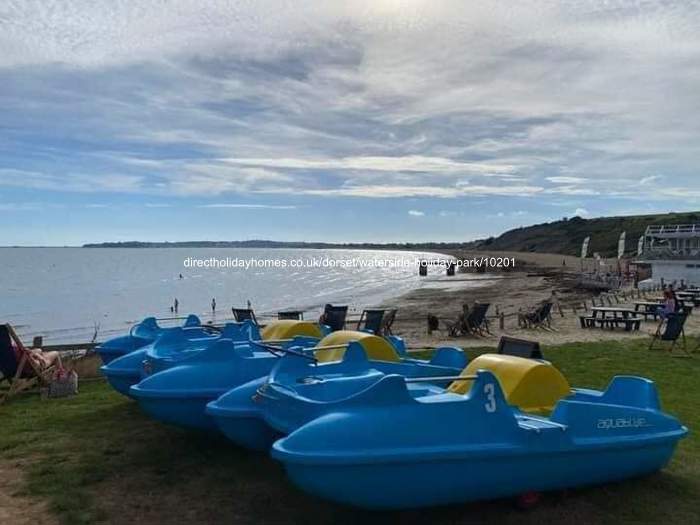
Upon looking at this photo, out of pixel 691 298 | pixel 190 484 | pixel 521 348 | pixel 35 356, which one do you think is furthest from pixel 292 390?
pixel 691 298

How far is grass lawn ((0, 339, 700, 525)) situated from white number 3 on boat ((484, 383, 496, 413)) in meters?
Result: 0.95

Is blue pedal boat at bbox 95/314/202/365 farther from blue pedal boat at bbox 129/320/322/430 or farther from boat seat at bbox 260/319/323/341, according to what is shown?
blue pedal boat at bbox 129/320/322/430

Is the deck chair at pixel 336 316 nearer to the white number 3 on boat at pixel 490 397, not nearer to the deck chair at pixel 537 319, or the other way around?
the deck chair at pixel 537 319

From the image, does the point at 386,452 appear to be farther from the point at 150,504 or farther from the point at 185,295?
the point at 185,295

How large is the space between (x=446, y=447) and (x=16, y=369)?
26.1 feet

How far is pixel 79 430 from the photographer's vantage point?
783 cm

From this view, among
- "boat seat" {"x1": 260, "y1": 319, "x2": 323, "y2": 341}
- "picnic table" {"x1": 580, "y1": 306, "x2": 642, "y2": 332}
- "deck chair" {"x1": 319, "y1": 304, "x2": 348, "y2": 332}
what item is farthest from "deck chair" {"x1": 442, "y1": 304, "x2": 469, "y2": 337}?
"boat seat" {"x1": 260, "y1": 319, "x2": 323, "y2": 341}

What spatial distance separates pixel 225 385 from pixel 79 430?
2471mm

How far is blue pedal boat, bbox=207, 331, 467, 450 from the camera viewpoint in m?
5.12

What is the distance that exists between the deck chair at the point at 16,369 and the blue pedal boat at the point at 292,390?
17.5 feet

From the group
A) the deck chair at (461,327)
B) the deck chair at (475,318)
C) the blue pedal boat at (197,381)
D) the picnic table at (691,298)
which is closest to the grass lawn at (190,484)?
the blue pedal boat at (197,381)

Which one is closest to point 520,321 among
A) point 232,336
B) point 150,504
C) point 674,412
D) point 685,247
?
point 674,412

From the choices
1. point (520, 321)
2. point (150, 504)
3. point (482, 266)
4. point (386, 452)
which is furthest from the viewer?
point (482, 266)

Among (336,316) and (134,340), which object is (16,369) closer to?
(134,340)
